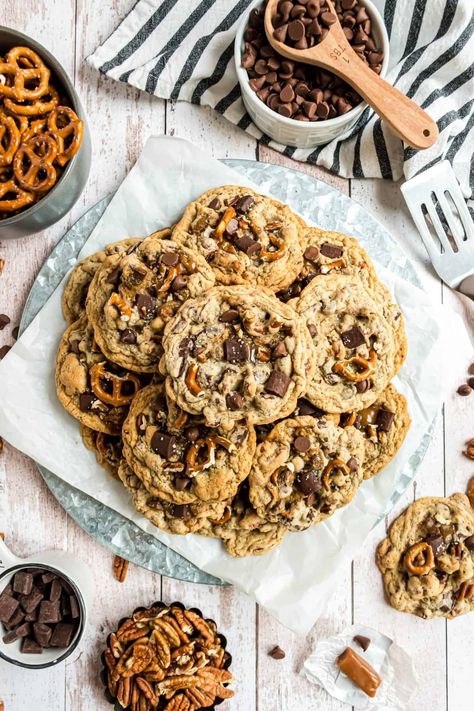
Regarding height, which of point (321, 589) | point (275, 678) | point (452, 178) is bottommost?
point (275, 678)

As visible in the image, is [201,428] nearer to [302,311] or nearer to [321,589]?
[302,311]

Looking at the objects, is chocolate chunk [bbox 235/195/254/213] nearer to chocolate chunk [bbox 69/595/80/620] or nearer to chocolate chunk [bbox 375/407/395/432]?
chocolate chunk [bbox 375/407/395/432]

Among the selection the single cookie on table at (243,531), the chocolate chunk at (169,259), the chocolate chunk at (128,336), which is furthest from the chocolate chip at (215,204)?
the single cookie on table at (243,531)

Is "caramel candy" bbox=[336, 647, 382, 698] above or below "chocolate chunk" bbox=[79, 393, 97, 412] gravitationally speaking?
below

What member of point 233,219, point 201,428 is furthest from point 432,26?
point 201,428

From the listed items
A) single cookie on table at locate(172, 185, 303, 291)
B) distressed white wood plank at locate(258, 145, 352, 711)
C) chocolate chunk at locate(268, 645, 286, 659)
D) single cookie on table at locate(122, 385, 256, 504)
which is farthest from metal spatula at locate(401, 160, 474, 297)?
chocolate chunk at locate(268, 645, 286, 659)
